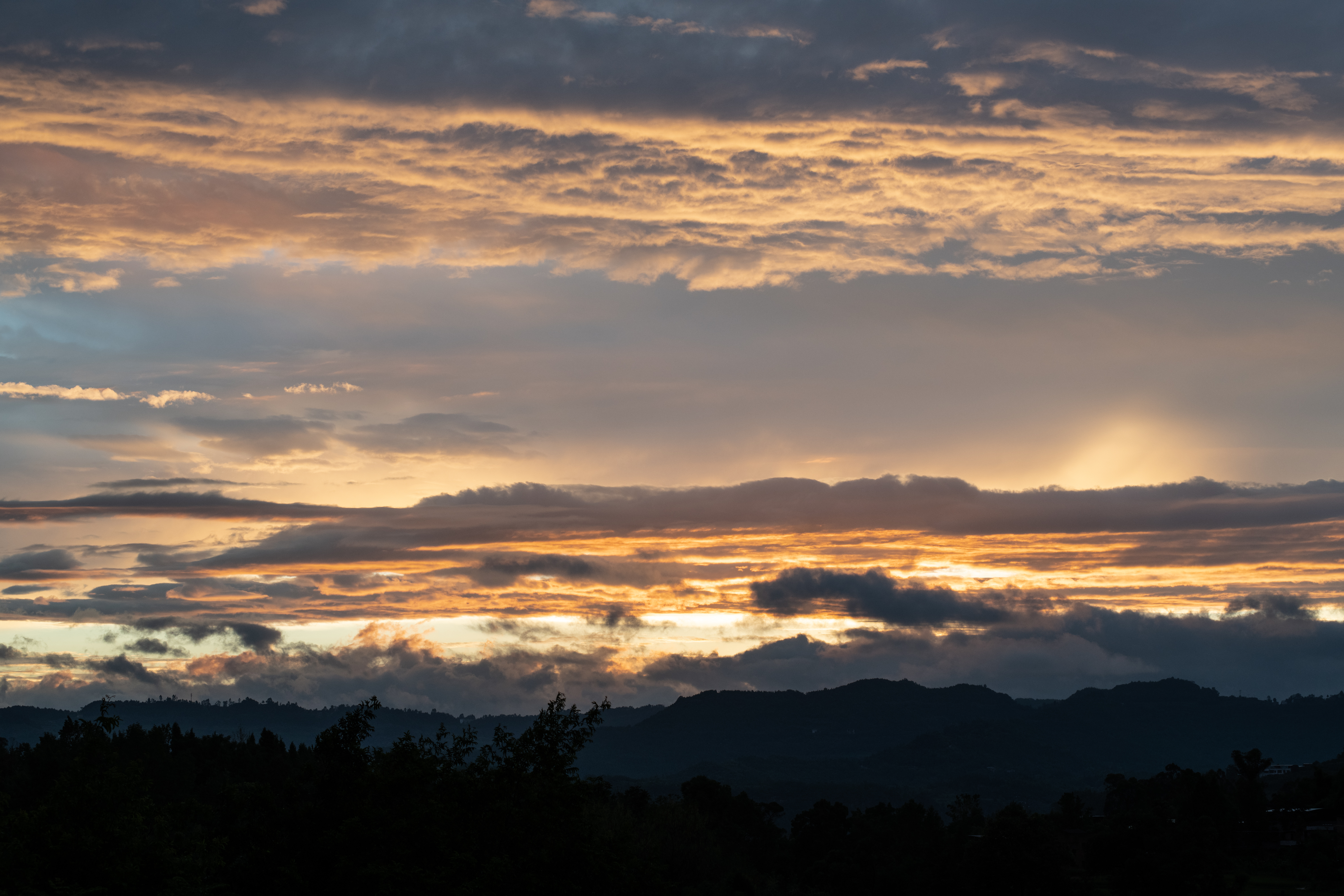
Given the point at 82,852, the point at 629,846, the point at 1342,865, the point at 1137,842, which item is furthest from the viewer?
the point at 1342,865

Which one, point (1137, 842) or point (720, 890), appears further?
point (1137, 842)

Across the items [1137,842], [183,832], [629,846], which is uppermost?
[183,832]

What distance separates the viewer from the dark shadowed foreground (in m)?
51.4

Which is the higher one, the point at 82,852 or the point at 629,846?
the point at 82,852

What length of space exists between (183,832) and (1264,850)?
523 feet

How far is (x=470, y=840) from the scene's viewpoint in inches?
2349

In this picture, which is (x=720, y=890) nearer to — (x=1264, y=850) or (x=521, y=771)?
(x=521, y=771)

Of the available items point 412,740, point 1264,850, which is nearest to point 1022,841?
point 412,740

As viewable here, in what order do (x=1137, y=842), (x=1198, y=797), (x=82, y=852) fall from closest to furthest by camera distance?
(x=82, y=852), (x=1137, y=842), (x=1198, y=797)

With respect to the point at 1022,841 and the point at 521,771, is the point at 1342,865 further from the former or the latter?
the point at 521,771

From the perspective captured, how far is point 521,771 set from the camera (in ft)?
222

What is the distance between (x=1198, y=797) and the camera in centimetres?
16138

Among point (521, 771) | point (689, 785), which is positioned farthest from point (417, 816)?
point (689, 785)

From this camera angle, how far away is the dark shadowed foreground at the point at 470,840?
5138 centimetres
